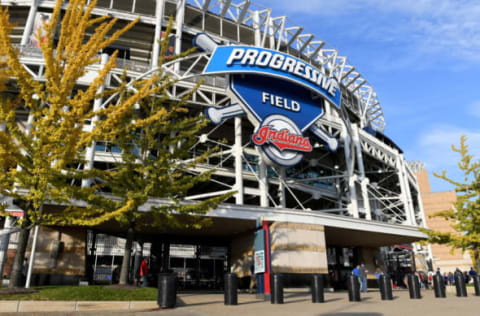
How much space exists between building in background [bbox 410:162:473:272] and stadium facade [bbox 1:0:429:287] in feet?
212

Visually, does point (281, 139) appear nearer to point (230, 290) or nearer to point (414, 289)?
point (414, 289)

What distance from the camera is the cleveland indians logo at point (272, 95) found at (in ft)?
74.8

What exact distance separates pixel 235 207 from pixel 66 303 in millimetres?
10766

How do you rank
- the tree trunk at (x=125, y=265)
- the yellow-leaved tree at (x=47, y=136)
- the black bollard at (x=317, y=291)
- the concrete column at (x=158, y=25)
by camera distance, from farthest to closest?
1. the concrete column at (x=158, y=25)
2. the black bollard at (x=317, y=291)
3. the tree trunk at (x=125, y=265)
4. the yellow-leaved tree at (x=47, y=136)

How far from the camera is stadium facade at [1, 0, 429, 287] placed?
20.8m

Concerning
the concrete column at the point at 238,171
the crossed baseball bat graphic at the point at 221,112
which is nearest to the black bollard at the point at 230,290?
the concrete column at the point at 238,171

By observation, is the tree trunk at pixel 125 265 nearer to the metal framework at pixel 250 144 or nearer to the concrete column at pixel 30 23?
the metal framework at pixel 250 144

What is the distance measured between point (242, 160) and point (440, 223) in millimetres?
94691

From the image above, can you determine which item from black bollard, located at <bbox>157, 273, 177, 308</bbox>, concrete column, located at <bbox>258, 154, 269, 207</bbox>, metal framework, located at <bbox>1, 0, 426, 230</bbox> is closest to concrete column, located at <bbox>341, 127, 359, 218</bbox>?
metal framework, located at <bbox>1, 0, 426, 230</bbox>

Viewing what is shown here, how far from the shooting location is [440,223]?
101 m

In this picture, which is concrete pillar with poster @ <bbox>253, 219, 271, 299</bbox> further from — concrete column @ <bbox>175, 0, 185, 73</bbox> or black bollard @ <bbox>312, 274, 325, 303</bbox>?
concrete column @ <bbox>175, 0, 185, 73</bbox>

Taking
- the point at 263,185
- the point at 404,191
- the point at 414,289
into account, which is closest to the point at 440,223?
the point at 404,191

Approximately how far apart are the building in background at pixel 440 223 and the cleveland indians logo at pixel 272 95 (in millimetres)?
71068

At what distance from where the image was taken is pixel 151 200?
18094mm
